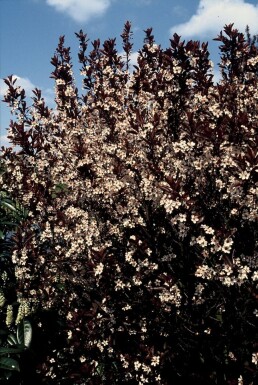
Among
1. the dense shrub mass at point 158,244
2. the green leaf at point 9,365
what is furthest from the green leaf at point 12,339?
the green leaf at point 9,365

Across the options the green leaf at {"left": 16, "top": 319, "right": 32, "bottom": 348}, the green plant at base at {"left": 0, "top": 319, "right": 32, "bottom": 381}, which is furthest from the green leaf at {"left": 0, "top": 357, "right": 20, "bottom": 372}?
the green leaf at {"left": 16, "top": 319, "right": 32, "bottom": 348}

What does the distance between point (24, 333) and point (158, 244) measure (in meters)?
1.90

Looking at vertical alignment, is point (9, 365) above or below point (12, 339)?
below

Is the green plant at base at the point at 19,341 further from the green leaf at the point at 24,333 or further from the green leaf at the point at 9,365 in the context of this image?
the green leaf at the point at 9,365

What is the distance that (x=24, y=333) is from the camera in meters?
4.33

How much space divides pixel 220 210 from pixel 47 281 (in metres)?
2.25

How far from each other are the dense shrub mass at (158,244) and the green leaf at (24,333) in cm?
11

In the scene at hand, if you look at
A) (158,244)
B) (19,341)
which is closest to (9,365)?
(19,341)

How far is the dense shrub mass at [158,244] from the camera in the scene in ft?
11.5

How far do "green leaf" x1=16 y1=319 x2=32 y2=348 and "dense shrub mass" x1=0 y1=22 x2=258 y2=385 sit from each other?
114 millimetres

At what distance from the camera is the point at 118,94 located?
6211 mm

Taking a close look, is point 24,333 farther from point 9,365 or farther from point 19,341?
point 9,365

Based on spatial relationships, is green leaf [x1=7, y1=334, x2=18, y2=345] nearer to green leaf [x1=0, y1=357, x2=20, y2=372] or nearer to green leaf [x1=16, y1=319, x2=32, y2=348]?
green leaf [x1=16, y1=319, x2=32, y2=348]

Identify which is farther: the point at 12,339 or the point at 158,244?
the point at 12,339
